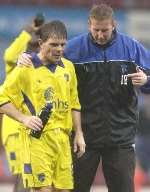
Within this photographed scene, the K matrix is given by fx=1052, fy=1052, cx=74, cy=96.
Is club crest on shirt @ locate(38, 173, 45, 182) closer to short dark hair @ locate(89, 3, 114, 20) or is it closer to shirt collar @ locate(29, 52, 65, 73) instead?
shirt collar @ locate(29, 52, 65, 73)

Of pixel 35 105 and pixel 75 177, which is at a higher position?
pixel 35 105

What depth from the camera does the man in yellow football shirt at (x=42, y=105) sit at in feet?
27.0

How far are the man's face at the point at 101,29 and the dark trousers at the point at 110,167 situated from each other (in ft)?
3.15

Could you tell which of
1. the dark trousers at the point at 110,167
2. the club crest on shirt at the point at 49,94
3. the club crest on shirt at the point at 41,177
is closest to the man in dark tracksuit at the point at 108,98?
the dark trousers at the point at 110,167

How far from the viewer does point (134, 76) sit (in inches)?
338

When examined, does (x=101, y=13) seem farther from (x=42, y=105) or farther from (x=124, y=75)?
(x=42, y=105)

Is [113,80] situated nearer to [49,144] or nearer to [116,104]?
[116,104]

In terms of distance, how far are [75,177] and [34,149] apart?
0.78m

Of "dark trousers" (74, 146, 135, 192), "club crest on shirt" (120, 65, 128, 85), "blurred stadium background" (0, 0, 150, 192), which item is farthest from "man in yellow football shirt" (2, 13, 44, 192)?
"blurred stadium background" (0, 0, 150, 192)

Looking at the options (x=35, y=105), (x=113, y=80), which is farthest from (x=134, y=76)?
(x=35, y=105)

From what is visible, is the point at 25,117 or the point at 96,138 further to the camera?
the point at 96,138

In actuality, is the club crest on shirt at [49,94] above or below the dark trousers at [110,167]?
above

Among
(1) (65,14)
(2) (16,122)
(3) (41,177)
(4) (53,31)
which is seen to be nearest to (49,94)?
(4) (53,31)

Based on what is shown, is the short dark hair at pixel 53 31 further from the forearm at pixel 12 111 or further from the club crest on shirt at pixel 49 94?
the forearm at pixel 12 111
